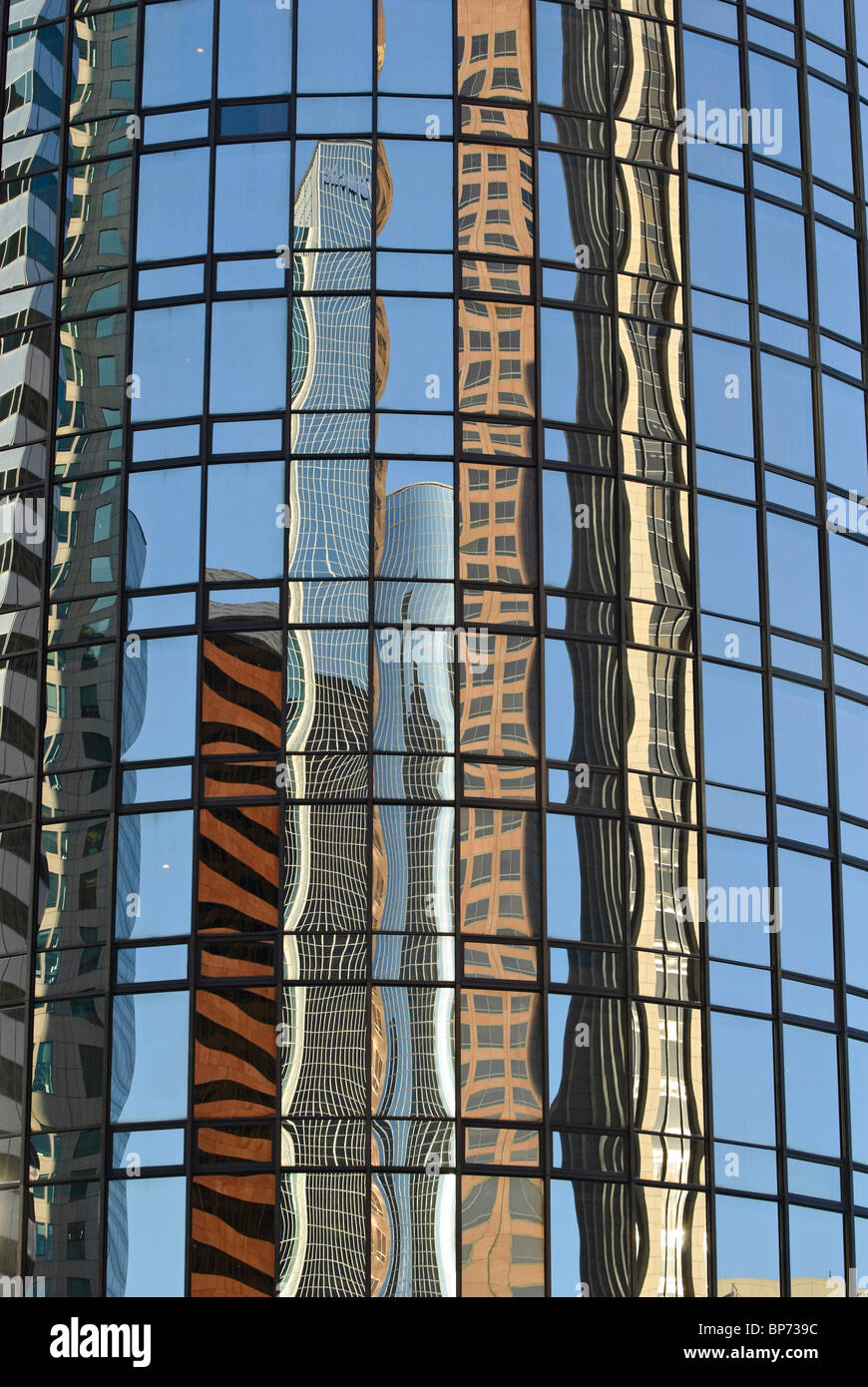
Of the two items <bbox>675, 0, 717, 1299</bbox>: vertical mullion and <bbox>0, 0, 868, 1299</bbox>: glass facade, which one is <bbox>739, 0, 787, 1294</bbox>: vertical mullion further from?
<bbox>675, 0, 717, 1299</bbox>: vertical mullion

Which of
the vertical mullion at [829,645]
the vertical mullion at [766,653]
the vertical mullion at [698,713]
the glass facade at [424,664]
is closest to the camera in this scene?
the glass facade at [424,664]

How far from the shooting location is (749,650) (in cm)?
3703

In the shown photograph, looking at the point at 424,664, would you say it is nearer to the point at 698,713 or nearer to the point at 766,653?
the point at 698,713

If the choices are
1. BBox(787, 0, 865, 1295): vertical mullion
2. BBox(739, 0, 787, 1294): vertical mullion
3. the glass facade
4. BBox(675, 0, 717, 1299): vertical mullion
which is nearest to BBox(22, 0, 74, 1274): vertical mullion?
the glass facade

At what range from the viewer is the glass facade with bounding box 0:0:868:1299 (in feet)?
109

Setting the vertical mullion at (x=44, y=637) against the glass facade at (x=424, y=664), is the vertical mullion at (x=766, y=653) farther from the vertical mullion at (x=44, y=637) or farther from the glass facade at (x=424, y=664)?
the vertical mullion at (x=44, y=637)

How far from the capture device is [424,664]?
3453 cm

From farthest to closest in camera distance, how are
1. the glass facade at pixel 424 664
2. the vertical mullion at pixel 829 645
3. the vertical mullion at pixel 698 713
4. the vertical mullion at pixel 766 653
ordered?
the vertical mullion at pixel 829 645 → the vertical mullion at pixel 766 653 → the vertical mullion at pixel 698 713 → the glass facade at pixel 424 664

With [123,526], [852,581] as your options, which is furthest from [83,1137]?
[852,581]

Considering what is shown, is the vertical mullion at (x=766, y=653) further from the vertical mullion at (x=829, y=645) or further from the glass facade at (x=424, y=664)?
the vertical mullion at (x=829, y=645)

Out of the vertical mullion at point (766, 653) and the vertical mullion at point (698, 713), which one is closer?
the vertical mullion at point (698, 713)

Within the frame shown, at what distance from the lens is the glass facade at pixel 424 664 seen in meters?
33.1

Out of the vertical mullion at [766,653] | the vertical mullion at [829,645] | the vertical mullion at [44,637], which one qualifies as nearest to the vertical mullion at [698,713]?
the vertical mullion at [766,653]
